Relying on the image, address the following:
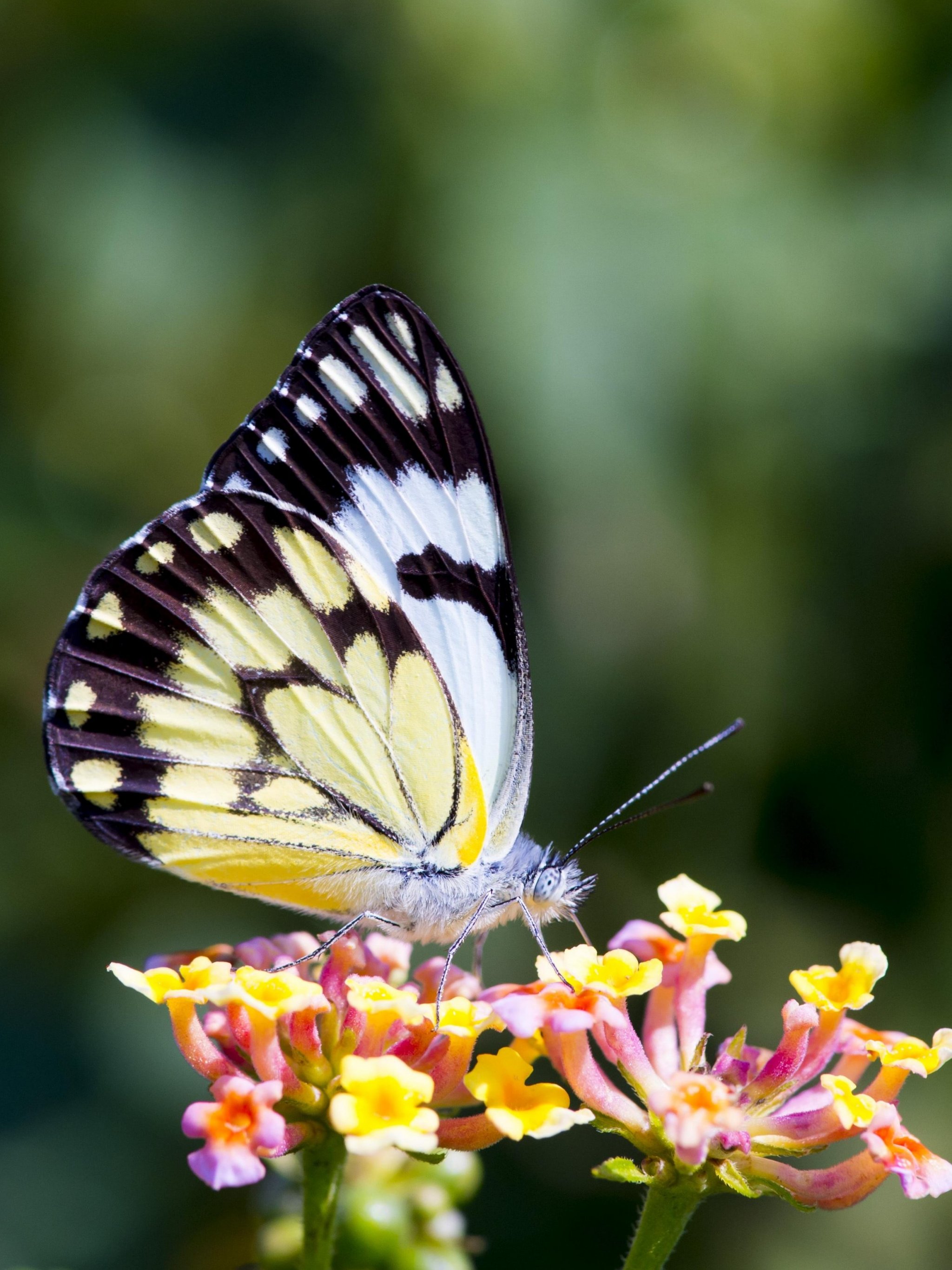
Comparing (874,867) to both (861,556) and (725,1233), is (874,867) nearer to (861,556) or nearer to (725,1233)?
(861,556)

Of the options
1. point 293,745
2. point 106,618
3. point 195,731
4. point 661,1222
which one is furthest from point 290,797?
point 661,1222

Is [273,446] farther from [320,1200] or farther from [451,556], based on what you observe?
[320,1200]

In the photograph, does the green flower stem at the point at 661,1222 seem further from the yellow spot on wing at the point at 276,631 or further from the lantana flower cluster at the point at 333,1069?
the yellow spot on wing at the point at 276,631

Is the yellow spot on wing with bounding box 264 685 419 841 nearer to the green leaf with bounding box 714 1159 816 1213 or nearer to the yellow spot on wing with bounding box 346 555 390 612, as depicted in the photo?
the yellow spot on wing with bounding box 346 555 390 612

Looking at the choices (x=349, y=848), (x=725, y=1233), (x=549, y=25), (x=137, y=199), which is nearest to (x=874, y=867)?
(x=725, y=1233)

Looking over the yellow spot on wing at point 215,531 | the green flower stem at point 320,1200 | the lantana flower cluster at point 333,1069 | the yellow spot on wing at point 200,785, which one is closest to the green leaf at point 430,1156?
the lantana flower cluster at point 333,1069
